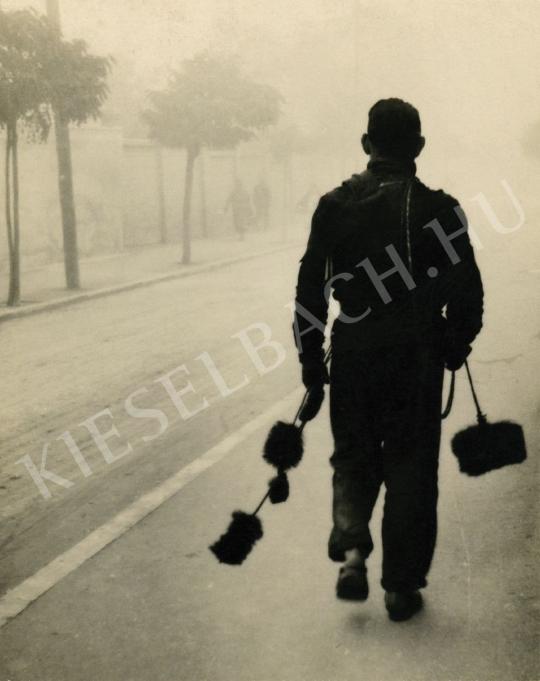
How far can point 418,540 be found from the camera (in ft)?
10.3

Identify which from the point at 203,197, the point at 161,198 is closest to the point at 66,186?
the point at 161,198

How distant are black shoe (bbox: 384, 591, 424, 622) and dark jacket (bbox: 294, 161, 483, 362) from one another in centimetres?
97

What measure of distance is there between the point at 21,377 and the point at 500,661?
5.74 m

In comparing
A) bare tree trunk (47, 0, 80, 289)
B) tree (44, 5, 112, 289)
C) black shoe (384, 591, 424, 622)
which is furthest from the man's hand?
bare tree trunk (47, 0, 80, 289)

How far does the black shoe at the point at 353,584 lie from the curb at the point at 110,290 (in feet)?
29.2

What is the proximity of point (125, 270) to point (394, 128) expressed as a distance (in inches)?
549

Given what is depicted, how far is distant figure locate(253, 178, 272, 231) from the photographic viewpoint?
87.4 ft

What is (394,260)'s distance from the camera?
2994 mm

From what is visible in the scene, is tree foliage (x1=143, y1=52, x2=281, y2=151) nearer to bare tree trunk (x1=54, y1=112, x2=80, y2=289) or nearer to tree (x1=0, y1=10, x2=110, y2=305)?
bare tree trunk (x1=54, y1=112, x2=80, y2=289)

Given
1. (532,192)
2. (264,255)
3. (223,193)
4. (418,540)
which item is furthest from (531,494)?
(532,192)

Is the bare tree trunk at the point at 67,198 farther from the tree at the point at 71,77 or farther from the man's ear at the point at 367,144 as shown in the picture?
the man's ear at the point at 367,144

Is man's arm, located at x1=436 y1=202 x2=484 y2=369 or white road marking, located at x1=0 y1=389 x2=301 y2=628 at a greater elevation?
man's arm, located at x1=436 y1=202 x2=484 y2=369

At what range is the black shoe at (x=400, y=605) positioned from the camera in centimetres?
312

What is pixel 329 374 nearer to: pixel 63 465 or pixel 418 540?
pixel 418 540
